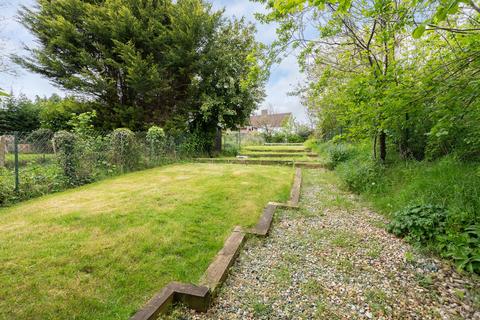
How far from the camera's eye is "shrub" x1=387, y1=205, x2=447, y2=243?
2762 millimetres

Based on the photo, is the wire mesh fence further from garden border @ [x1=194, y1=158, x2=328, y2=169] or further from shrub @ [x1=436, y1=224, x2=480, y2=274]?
shrub @ [x1=436, y1=224, x2=480, y2=274]

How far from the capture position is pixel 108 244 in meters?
2.63

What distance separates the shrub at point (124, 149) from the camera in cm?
723

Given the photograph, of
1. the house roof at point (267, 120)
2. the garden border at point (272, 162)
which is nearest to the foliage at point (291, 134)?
the house roof at point (267, 120)

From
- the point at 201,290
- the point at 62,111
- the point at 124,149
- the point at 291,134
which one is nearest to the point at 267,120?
the point at 291,134

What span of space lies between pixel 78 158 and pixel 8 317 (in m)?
5.04

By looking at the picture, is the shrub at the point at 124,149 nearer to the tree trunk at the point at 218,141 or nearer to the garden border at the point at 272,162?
the garden border at the point at 272,162

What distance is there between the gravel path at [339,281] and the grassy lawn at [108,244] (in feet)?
1.49

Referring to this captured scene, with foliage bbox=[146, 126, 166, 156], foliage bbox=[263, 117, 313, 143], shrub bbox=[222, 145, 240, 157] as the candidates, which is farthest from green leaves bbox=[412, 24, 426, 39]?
foliage bbox=[263, 117, 313, 143]

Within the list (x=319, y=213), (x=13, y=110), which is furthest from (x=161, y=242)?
(x=13, y=110)

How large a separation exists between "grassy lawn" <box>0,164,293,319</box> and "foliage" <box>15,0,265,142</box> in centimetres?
621

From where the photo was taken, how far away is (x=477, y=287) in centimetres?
204

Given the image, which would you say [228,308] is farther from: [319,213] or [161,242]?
[319,213]

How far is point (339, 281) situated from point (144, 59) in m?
10.8
